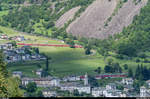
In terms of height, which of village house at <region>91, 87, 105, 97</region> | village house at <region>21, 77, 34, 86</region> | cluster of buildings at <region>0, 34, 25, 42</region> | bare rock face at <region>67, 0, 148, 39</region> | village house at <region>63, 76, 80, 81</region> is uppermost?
bare rock face at <region>67, 0, 148, 39</region>

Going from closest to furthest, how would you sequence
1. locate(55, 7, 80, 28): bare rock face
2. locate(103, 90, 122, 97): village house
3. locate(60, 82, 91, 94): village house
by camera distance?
1. locate(103, 90, 122, 97): village house
2. locate(60, 82, 91, 94): village house
3. locate(55, 7, 80, 28): bare rock face

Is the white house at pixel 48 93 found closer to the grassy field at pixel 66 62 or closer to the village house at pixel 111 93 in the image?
the village house at pixel 111 93

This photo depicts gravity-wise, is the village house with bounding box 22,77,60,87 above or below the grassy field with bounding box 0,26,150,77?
below

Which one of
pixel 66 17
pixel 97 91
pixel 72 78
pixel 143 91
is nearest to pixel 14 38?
pixel 66 17

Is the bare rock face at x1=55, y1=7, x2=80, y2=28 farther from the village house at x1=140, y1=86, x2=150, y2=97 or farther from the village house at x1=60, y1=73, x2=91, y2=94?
the village house at x1=140, y1=86, x2=150, y2=97

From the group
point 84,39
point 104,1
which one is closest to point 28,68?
point 84,39

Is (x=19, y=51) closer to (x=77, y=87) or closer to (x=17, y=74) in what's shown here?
(x=17, y=74)

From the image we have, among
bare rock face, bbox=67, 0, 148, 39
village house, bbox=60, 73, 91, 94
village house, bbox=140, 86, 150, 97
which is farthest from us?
bare rock face, bbox=67, 0, 148, 39

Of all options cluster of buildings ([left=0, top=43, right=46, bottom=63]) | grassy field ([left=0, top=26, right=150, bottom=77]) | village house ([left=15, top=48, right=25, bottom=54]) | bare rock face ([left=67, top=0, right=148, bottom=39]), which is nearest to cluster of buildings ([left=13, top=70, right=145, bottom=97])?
grassy field ([left=0, top=26, right=150, bottom=77])
